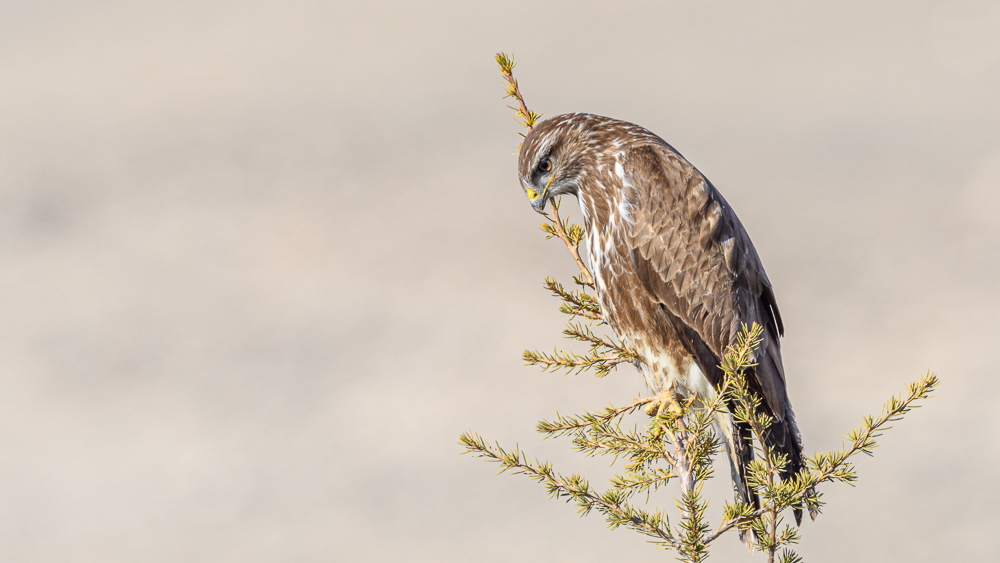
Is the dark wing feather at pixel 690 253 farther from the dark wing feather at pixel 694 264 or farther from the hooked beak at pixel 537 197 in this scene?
the hooked beak at pixel 537 197

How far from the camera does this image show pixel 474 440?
8.87 feet

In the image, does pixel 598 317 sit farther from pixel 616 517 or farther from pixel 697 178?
pixel 616 517

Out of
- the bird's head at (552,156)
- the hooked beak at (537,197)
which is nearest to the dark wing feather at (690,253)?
the bird's head at (552,156)

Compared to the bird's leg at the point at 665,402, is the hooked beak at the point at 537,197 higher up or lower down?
higher up

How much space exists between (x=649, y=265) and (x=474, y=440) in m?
1.01

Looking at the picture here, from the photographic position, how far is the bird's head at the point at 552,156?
10.2 feet

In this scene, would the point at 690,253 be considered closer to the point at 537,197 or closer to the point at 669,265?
the point at 669,265

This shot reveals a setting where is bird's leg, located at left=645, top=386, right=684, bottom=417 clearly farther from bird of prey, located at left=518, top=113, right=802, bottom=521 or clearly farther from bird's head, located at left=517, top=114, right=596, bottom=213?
bird's head, located at left=517, top=114, right=596, bottom=213

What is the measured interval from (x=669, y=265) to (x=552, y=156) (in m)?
0.69

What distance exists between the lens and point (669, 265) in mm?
2969

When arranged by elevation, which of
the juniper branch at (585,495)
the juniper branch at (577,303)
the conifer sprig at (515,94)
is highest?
the conifer sprig at (515,94)

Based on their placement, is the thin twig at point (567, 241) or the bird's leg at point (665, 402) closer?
the bird's leg at point (665, 402)

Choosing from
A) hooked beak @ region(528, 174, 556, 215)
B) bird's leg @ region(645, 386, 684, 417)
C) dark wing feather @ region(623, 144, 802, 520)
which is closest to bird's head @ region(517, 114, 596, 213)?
hooked beak @ region(528, 174, 556, 215)

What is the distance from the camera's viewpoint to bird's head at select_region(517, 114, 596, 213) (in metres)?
3.12
